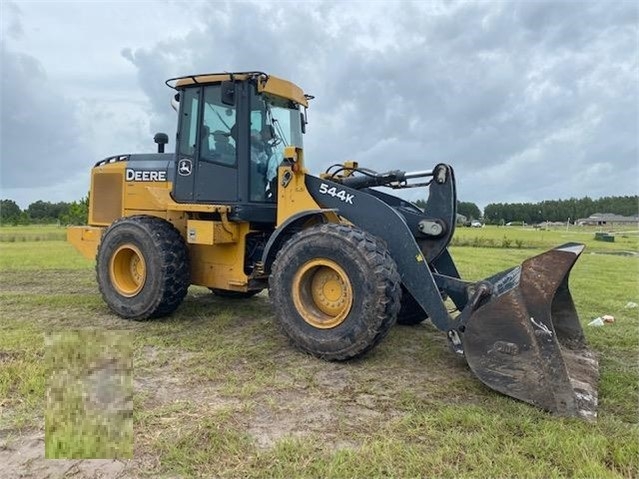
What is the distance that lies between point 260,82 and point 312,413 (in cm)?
362

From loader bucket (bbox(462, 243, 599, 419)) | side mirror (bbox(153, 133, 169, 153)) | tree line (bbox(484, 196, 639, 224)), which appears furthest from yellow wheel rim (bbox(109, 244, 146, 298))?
tree line (bbox(484, 196, 639, 224))

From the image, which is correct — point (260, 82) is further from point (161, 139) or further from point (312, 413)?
point (312, 413)

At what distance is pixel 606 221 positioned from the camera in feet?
315

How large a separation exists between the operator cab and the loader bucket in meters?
2.85

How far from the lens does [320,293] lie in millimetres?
4887

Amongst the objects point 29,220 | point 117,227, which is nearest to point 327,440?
point 117,227

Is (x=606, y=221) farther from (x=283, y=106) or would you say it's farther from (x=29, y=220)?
(x=283, y=106)

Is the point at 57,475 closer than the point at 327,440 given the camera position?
Yes

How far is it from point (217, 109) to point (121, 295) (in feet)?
8.15

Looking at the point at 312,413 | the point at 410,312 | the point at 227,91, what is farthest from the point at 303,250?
the point at 227,91

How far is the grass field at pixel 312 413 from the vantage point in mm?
2846

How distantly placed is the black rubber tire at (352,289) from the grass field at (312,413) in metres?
0.21

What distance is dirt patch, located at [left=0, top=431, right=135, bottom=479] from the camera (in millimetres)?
2754

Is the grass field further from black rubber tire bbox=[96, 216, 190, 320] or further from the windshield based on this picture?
the windshield
